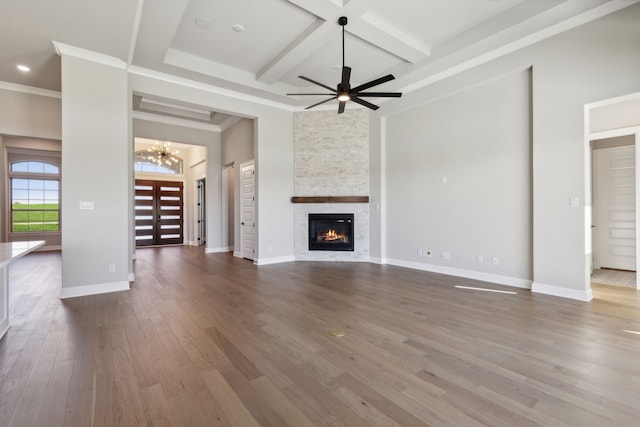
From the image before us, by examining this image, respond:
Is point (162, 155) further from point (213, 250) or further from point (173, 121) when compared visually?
point (213, 250)

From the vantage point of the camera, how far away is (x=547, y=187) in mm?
4098

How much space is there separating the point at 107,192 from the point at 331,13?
396 cm

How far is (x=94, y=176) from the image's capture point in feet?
14.1

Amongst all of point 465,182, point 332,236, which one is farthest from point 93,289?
point 465,182

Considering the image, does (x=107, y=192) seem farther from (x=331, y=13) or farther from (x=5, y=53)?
(x=331, y=13)

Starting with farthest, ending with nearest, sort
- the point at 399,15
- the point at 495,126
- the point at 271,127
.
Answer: the point at 271,127
the point at 495,126
the point at 399,15

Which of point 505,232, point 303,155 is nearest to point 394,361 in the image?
point 505,232

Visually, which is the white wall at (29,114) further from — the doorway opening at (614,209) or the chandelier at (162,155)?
the doorway opening at (614,209)

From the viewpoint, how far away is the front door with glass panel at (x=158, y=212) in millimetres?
10266

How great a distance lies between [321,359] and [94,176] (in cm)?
411

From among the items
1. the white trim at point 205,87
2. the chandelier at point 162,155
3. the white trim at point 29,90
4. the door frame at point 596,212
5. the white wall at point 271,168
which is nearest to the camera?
the white trim at point 205,87

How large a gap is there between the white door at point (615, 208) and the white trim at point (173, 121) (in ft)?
A: 30.0

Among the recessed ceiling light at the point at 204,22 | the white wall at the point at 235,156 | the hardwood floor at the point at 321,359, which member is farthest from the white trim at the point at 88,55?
the hardwood floor at the point at 321,359

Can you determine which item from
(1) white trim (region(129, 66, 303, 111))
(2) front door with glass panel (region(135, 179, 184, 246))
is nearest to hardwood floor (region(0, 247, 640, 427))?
(1) white trim (region(129, 66, 303, 111))
